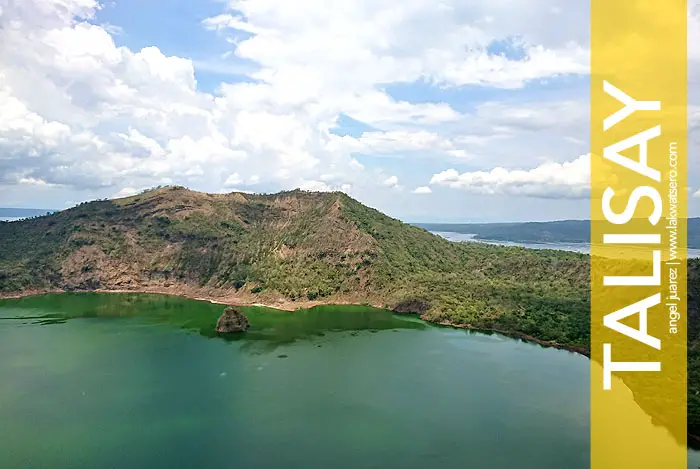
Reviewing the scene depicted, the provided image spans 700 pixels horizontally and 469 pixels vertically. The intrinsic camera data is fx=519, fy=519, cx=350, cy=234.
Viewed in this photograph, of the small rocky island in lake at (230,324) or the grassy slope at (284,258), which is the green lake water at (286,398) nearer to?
the small rocky island in lake at (230,324)

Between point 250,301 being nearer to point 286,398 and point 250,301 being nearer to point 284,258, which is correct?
point 284,258

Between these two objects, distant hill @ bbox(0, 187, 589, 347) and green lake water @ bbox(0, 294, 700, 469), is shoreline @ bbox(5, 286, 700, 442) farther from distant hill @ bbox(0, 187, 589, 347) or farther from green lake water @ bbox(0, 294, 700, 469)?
green lake water @ bbox(0, 294, 700, 469)

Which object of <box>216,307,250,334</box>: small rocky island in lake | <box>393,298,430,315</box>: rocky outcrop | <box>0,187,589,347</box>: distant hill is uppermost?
<box>0,187,589,347</box>: distant hill

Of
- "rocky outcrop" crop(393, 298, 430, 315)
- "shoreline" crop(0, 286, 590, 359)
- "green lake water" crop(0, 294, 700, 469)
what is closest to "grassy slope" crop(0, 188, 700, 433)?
"rocky outcrop" crop(393, 298, 430, 315)

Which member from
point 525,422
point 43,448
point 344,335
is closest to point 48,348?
point 43,448

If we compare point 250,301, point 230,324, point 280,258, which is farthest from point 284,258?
point 230,324

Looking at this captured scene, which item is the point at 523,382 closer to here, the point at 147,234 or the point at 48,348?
the point at 48,348
